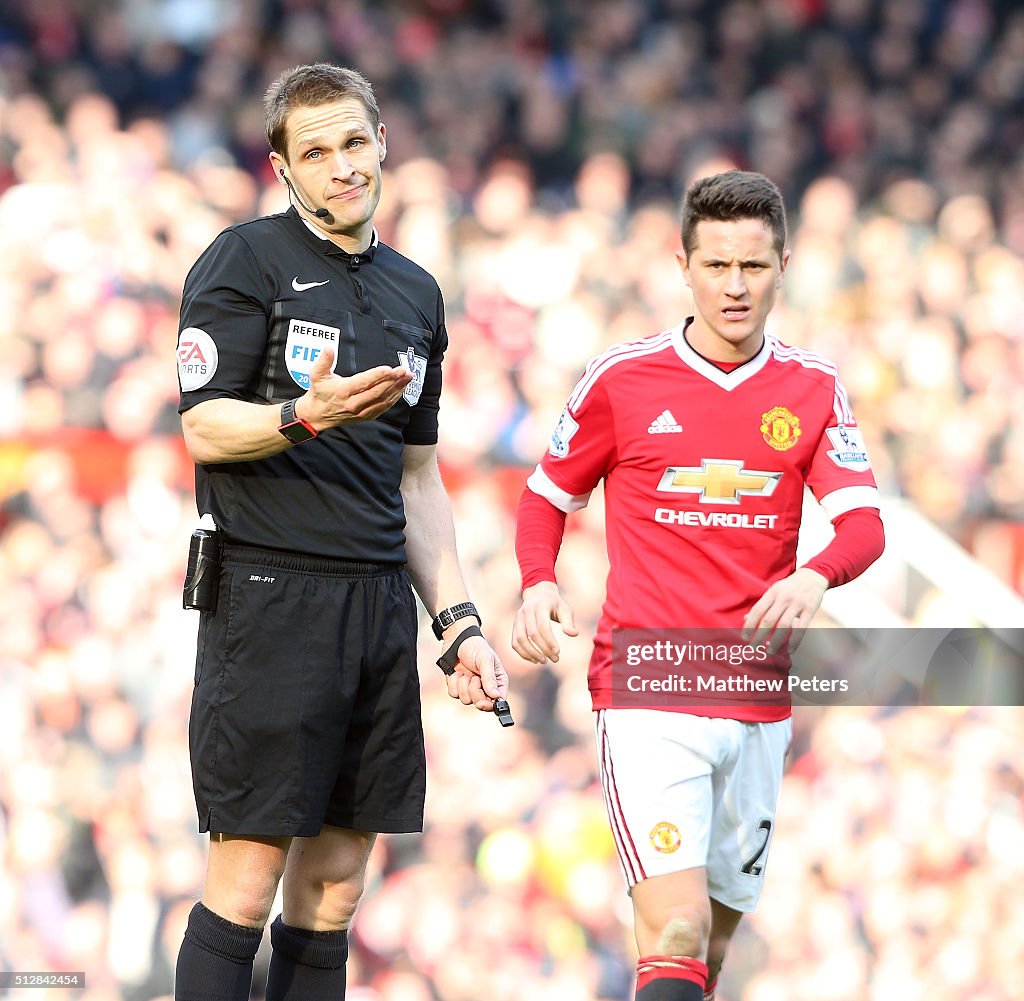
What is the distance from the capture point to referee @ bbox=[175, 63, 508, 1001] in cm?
203

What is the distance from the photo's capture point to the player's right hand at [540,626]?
2176 mm

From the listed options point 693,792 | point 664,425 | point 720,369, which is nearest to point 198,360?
point 664,425

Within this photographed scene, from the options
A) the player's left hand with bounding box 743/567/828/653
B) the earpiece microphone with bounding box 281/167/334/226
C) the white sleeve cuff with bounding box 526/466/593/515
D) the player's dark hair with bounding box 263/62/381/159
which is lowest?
the player's left hand with bounding box 743/567/828/653

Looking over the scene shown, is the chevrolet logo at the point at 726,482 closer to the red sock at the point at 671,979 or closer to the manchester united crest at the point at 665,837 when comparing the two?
the manchester united crest at the point at 665,837

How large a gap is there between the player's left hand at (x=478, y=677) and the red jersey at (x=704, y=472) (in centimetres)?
19

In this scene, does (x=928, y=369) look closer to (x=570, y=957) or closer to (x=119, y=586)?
(x=570, y=957)

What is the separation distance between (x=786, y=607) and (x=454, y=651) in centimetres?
55


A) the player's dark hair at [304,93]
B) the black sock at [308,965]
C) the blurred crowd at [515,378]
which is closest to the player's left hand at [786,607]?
the black sock at [308,965]

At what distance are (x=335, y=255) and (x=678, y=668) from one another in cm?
85

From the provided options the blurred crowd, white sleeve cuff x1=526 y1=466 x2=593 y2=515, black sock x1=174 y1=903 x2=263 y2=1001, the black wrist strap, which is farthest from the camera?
the blurred crowd

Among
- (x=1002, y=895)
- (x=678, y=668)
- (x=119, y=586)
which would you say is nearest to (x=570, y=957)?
(x=1002, y=895)

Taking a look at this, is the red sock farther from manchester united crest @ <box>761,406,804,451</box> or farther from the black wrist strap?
manchester united crest @ <box>761,406,804,451</box>

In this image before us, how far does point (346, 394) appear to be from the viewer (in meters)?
1.84

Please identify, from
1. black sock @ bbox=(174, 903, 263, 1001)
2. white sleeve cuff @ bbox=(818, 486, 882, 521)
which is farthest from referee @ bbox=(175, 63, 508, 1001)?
white sleeve cuff @ bbox=(818, 486, 882, 521)
